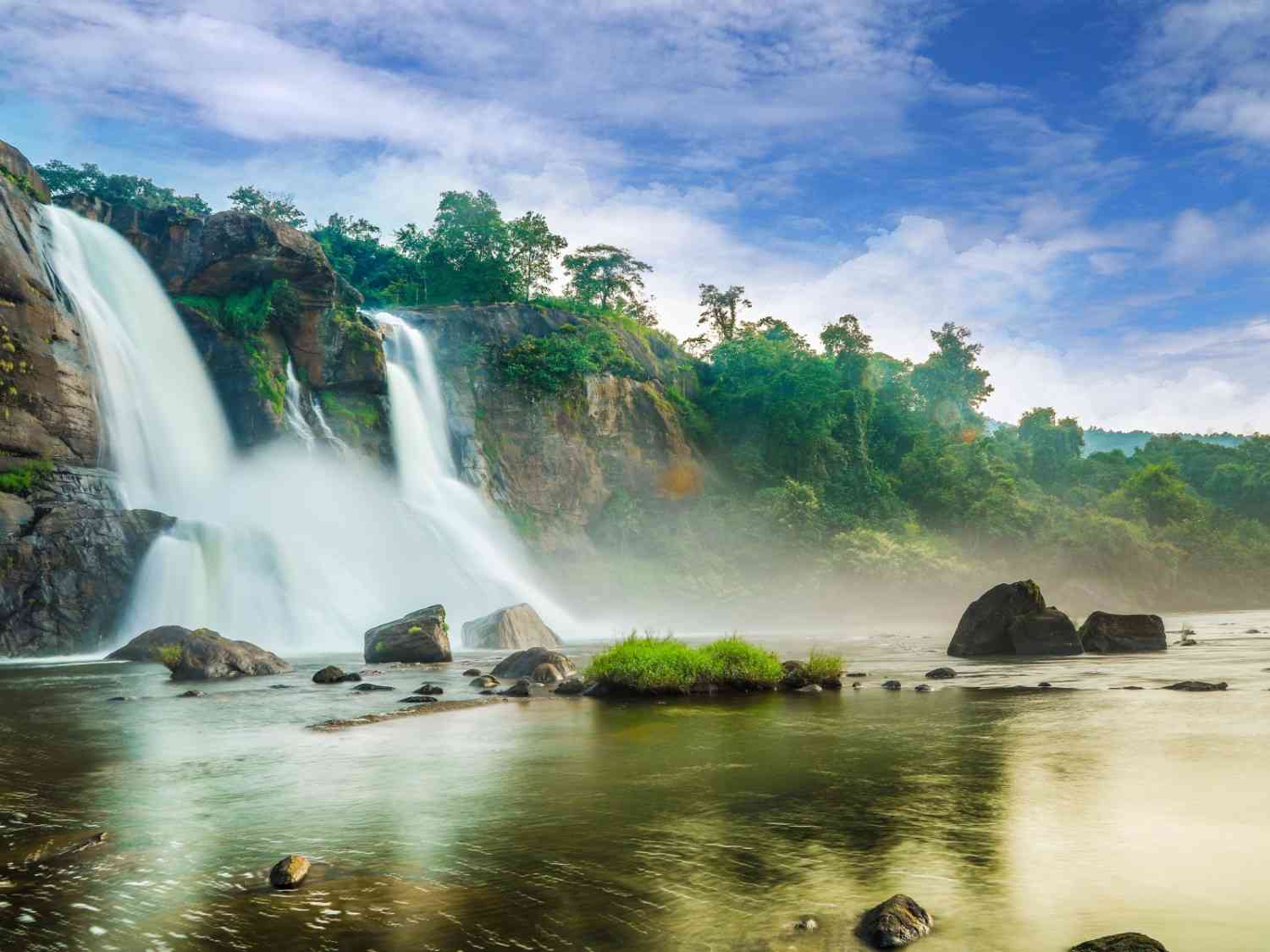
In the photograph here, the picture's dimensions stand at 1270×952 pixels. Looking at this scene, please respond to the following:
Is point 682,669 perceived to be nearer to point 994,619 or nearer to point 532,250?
point 994,619

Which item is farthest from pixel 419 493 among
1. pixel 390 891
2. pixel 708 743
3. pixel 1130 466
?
pixel 1130 466

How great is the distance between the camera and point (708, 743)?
37.2 ft

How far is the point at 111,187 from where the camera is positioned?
213ft

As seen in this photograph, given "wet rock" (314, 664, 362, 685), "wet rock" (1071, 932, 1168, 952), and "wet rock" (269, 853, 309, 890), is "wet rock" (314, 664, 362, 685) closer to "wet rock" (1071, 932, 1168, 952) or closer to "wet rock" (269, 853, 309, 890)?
"wet rock" (269, 853, 309, 890)

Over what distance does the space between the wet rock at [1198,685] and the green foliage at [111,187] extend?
6095 cm

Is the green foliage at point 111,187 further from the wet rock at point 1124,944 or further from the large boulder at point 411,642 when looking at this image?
the wet rock at point 1124,944

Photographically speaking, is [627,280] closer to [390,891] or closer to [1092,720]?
[1092,720]

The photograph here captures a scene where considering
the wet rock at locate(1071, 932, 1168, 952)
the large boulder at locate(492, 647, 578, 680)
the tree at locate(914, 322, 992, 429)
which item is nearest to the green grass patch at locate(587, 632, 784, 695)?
the large boulder at locate(492, 647, 578, 680)

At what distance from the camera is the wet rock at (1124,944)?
4.53 meters

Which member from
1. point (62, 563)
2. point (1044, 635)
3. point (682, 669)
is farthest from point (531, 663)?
point (62, 563)

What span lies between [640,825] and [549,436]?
4768 cm

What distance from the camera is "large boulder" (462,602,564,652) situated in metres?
29.8

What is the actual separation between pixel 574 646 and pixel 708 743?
20.5 meters

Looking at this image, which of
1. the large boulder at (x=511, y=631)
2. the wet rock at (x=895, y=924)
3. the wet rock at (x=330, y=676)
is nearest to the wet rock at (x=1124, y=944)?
the wet rock at (x=895, y=924)
